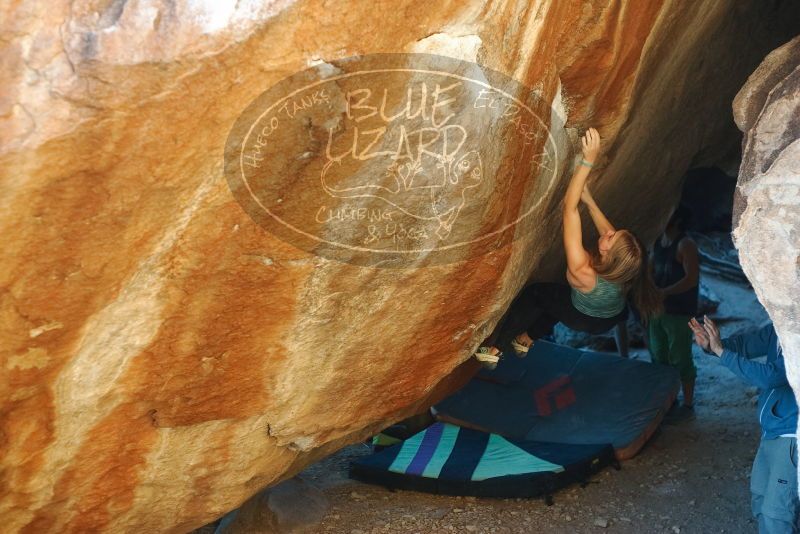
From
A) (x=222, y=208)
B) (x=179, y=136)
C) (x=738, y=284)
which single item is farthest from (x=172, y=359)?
(x=738, y=284)

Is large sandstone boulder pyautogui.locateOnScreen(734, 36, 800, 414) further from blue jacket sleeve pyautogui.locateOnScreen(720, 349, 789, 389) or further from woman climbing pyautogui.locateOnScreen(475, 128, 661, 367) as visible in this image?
woman climbing pyautogui.locateOnScreen(475, 128, 661, 367)

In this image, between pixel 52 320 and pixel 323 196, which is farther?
pixel 323 196

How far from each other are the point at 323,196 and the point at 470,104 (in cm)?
59

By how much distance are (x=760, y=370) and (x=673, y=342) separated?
2.47m

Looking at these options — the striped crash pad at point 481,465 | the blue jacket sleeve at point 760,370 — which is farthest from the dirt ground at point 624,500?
the blue jacket sleeve at point 760,370

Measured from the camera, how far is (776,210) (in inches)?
106

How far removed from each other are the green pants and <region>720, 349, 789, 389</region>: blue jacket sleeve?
2.25m

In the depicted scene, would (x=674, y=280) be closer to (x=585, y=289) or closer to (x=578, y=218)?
(x=585, y=289)

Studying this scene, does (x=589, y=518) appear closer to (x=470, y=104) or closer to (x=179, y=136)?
(x=470, y=104)

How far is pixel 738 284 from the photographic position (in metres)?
7.90

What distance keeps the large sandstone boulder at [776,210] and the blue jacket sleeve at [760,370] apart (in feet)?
1.68

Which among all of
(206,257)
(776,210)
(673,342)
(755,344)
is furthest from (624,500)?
(206,257)

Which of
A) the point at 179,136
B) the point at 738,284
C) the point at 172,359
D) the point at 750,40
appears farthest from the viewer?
the point at 738,284

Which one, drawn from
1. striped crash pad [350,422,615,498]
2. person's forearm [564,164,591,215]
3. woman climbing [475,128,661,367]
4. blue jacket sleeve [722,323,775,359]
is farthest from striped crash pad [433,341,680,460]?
person's forearm [564,164,591,215]
